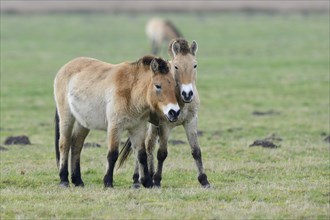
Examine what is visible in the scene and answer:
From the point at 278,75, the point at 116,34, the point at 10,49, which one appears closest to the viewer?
the point at 278,75

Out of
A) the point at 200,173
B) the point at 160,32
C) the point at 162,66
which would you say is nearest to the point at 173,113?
the point at 162,66

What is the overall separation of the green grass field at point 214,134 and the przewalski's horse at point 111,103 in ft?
1.94

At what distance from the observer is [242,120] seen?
2133 cm

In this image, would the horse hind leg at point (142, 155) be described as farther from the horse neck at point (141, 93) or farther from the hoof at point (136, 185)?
the horse neck at point (141, 93)

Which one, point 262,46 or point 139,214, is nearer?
point 139,214

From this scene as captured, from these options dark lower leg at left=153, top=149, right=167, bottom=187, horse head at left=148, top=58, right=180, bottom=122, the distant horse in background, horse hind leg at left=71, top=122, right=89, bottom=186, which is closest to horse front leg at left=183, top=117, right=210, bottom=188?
dark lower leg at left=153, top=149, right=167, bottom=187

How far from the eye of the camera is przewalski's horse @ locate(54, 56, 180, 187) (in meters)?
11.1

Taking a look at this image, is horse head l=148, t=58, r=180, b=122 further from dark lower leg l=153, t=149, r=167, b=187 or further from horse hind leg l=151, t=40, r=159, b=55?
horse hind leg l=151, t=40, r=159, b=55

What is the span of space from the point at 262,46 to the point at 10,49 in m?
14.8

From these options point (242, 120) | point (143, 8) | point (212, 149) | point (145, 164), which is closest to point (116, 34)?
point (143, 8)

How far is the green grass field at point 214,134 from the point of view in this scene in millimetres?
9820

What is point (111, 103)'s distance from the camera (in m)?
11.5

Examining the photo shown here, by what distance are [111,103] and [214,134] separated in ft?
25.3

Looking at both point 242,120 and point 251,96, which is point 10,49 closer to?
point 251,96
